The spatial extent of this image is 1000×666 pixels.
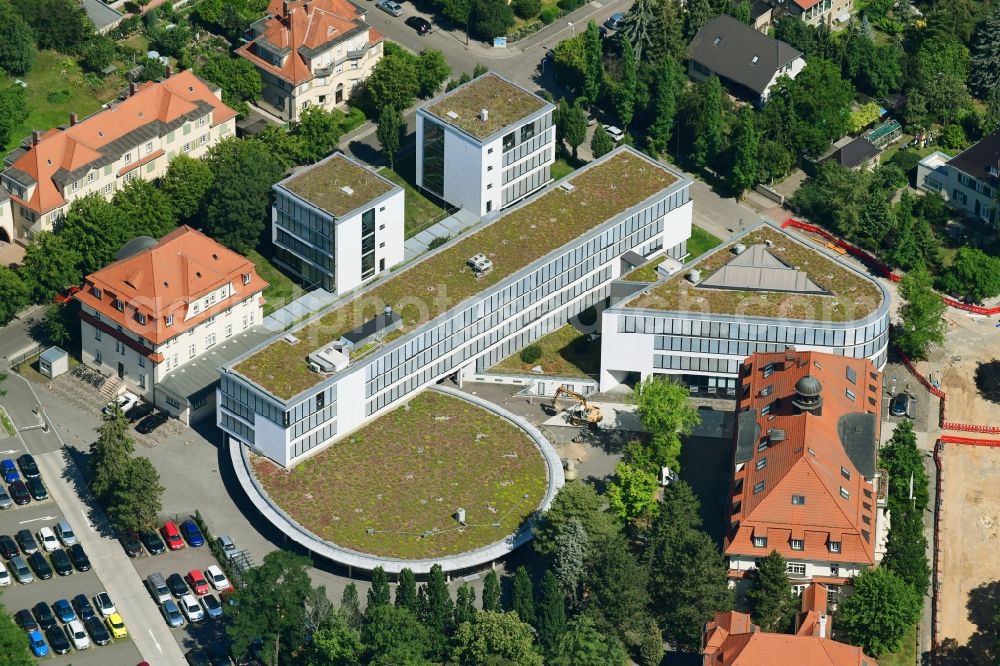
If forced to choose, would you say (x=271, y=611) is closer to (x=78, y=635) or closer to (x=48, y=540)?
(x=78, y=635)

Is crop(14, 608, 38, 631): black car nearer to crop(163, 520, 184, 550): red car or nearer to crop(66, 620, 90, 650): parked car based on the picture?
crop(66, 620, 90, 650): parked car

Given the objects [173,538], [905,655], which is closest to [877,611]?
[905,655]

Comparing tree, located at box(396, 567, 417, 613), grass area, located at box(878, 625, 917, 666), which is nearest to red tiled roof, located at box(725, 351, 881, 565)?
grass area, located at box(878, 625, 917, 666)

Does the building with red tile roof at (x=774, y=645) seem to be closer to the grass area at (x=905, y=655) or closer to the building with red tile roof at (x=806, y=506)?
the grass area at (x=905, y=655)

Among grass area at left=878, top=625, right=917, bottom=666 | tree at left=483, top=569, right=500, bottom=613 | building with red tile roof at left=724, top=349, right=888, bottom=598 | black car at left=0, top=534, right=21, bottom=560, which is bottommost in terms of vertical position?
grass area at left=878, top=625, right=917, bottom=666

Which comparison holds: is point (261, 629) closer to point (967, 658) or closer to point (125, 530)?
point (125, 530)

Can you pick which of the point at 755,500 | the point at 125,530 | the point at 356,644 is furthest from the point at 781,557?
the point at 125,530

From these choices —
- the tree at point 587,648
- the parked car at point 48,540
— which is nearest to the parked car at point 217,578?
the parked car at point 48,540
